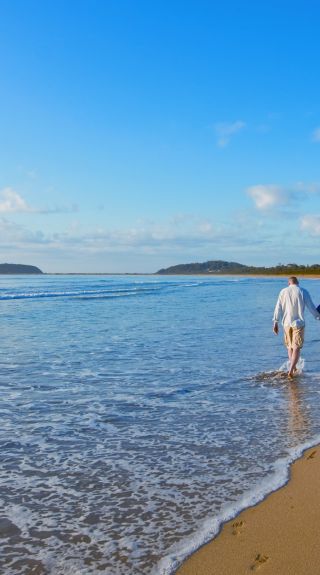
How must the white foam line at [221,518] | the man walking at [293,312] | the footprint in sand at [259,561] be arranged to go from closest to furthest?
the footprint in sand at [259,561]
the white foam line at [221,518]
the man walking at [293,312]

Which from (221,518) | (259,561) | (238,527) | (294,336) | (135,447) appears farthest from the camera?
(294,336)

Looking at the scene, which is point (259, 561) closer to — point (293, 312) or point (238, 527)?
point (238, 527)

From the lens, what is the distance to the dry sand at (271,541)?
3.37m

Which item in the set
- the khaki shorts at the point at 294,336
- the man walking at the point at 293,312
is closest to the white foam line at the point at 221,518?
the khaki shorts at the point at 294,336

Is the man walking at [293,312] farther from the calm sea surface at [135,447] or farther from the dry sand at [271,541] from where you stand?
the dry sand at [271,541]

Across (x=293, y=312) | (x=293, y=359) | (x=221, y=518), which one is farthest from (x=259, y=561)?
(x=293, y=312)

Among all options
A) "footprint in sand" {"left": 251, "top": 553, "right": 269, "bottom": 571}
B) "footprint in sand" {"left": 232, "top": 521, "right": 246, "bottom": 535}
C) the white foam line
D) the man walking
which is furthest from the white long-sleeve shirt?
"footprint in sand" {"left": 251, "top": 553, "right": 269, "bottom": 571}

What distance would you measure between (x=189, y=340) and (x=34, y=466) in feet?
33.4

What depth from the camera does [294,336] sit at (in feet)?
35.7

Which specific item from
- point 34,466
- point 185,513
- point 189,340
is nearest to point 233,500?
point 185,513

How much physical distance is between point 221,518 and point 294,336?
23.4 ft

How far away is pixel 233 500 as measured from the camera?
4527 mm

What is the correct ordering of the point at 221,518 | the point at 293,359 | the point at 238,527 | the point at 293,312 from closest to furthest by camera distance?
the point at 238,527, the point at 221,518, the point at 293,359, the point at 293,312

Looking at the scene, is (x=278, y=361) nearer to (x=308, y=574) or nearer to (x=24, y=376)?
(x=24, y=376)
